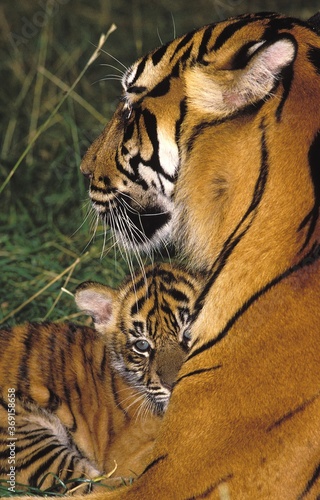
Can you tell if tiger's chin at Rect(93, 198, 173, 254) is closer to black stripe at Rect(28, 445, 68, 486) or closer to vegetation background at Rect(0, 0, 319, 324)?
vegetation background at Rect(0, 0, 319, 324)

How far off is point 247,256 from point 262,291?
3.7 inches

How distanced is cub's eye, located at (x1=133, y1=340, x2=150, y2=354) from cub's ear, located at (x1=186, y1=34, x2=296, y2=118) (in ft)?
4.52

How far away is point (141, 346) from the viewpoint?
3.87 m

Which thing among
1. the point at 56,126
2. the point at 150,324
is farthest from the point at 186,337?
the point at 56,126

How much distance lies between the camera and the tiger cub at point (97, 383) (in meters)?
3.62

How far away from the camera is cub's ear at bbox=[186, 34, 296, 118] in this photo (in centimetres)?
242

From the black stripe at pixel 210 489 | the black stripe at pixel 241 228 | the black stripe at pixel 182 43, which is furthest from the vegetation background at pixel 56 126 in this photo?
the black stripe at pixel 210 489

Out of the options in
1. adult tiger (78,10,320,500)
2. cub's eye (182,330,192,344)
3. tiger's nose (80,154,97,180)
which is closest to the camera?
adult tiger (78,10,320,500)

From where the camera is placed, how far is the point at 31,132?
246 inches

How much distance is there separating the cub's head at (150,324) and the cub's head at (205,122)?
2.26ft

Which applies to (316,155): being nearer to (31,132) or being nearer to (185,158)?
(185,158)

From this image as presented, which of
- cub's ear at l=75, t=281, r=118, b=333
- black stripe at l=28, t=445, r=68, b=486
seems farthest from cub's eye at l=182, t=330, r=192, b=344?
black stripe at l=28, t=445, r=68, b=486

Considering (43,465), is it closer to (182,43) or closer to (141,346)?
(141,346)

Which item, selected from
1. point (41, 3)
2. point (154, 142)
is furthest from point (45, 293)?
point (41, 3)
